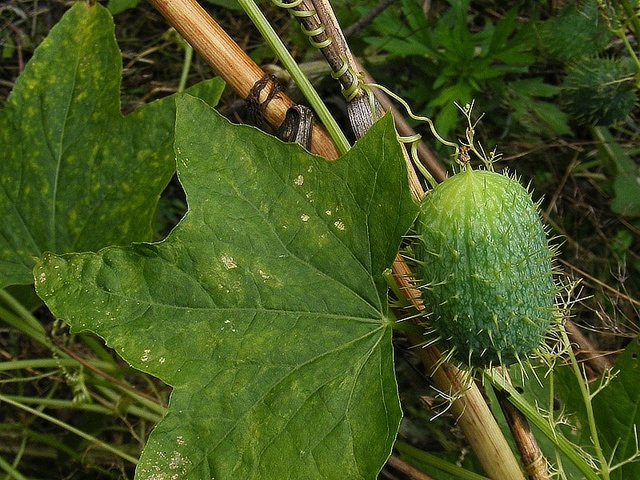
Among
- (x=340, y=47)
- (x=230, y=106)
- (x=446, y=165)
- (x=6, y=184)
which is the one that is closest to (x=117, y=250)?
(x=340, y=47)

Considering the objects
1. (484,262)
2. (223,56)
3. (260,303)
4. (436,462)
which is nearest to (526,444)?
(436,462)

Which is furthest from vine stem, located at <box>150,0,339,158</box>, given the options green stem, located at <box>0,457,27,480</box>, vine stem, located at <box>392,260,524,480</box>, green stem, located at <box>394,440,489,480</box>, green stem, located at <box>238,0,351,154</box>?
green stem, located at <box>0,457,27,480</box>

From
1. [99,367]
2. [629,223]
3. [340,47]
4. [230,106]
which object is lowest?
[629,223]

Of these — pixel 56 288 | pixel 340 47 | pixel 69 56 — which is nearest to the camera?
pixel 56 288

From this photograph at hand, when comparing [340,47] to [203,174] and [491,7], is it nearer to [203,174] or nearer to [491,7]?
[203,174]

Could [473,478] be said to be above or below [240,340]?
below

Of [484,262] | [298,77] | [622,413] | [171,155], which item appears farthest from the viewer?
[171,155]

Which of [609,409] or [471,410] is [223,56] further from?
[609,409]
